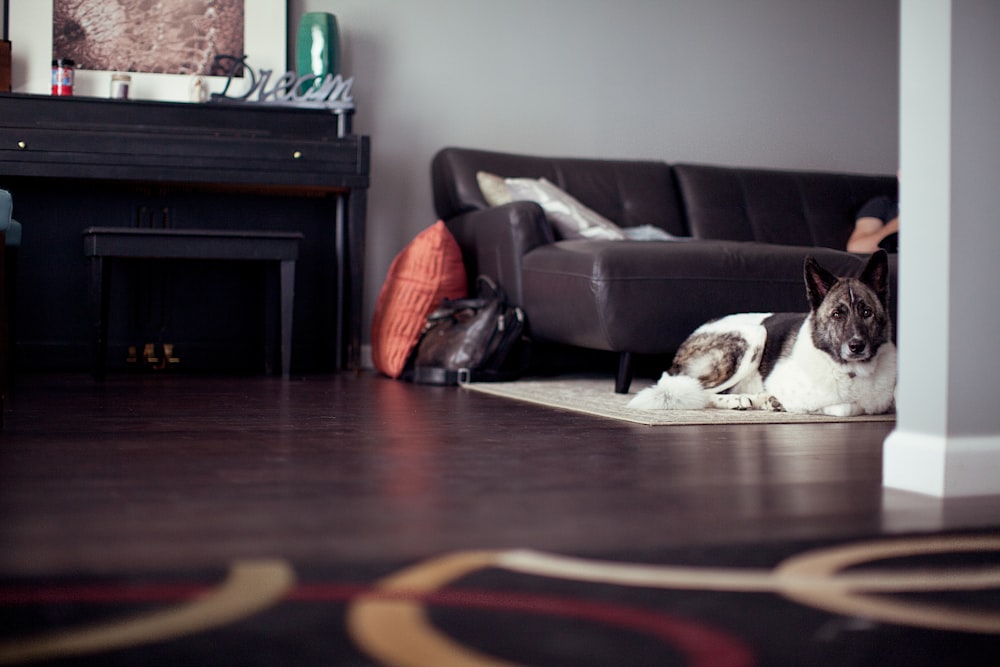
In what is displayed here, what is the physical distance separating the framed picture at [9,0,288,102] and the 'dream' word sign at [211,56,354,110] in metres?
0.16

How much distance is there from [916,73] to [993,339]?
39 centimetres

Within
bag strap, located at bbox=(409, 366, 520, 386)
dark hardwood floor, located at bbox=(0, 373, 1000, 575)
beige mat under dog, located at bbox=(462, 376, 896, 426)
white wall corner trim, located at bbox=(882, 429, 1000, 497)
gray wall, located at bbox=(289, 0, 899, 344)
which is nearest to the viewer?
dark hardwood floor, located at bbox=(0, 373, 1000, 575)

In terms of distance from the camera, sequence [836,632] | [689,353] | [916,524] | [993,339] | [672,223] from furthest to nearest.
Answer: [672,223]
[689,353]
[993,339]
[916,524]
[836,632]

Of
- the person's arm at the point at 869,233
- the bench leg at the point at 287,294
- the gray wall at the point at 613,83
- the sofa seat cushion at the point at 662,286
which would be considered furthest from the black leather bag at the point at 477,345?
the person's arm at the point at 869,233

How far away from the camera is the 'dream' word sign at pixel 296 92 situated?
4.00 metres

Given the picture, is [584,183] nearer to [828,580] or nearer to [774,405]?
[774,405]

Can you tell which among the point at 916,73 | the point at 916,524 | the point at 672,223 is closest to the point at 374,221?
the point at 672,223

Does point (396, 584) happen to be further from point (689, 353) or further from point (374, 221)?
point (374, 221)

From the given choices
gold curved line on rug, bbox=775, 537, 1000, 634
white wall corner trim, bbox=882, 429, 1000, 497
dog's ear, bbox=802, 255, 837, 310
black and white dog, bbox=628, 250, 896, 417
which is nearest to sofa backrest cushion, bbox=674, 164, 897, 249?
black and white dog, bbox=628, 250, 896, 417

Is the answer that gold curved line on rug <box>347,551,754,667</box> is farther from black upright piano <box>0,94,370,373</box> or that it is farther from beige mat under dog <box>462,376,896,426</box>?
black upright piano <box>0,94,370,373</box>

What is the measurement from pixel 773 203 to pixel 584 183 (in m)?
0.86

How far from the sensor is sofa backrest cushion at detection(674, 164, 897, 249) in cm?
434

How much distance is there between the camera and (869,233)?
13.8 feet

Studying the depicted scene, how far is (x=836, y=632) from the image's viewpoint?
79 centimetres
